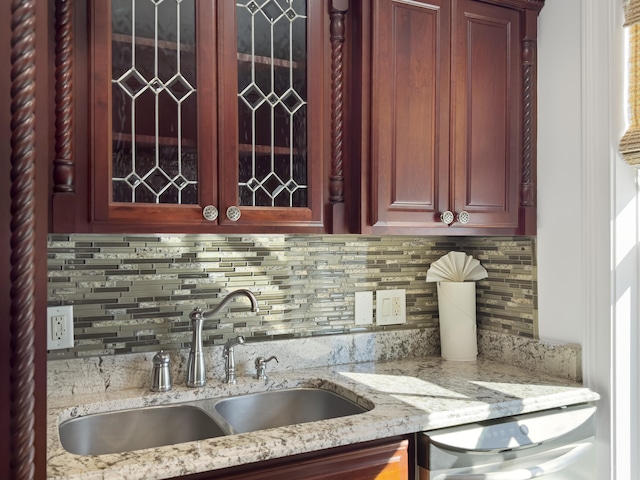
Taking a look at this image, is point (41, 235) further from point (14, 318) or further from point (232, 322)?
point (232, 322)

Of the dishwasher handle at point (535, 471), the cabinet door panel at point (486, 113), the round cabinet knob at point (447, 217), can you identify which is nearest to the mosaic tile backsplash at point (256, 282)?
the cabinet door panel at point (486, 113)

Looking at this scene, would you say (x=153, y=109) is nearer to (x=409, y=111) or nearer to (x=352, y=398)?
(x=409, y=111)

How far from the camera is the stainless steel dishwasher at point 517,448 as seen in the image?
1556 millimetres

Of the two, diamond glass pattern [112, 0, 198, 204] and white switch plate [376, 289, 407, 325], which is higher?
diamond glass pattern [112, 0, 198, 204]

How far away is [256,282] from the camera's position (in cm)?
202

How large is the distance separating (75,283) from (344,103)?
0.99 m

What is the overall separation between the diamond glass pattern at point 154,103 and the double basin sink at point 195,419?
626 mm

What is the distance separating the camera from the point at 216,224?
162 centimetres

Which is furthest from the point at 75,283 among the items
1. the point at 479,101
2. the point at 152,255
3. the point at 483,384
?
the point at 479,101

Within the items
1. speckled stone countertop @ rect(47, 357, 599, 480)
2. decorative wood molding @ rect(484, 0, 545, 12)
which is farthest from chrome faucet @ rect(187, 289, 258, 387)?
decorative wood molding @ rect(484, 0, 545, 12)

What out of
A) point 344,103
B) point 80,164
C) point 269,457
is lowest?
point 269,457

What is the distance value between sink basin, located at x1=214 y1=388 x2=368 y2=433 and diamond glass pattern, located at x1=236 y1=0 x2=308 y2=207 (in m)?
0.62

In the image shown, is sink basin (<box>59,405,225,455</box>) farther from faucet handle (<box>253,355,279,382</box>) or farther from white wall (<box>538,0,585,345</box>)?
white wall (<box>538,0,585,345</box>)

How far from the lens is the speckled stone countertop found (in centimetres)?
126
